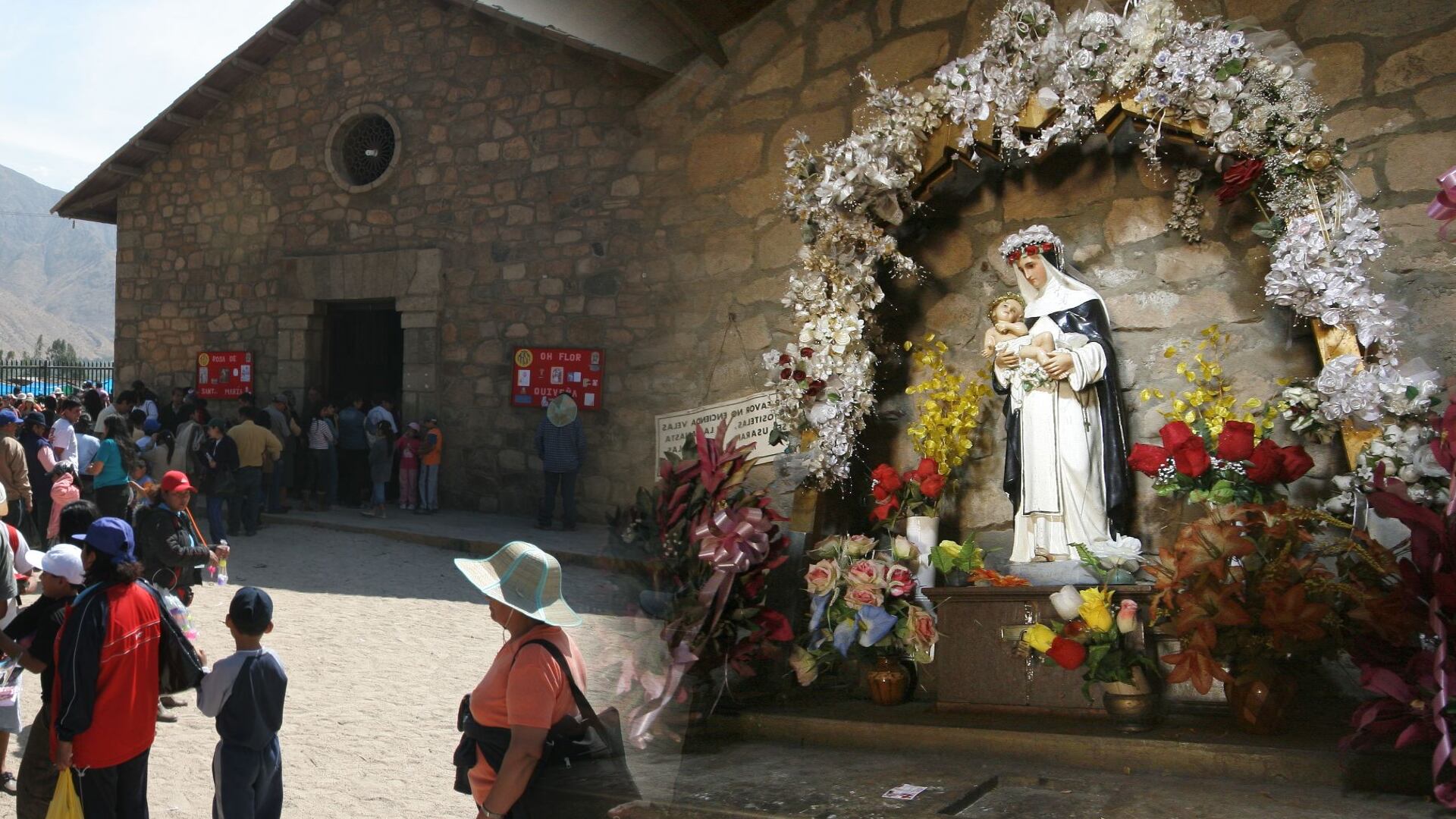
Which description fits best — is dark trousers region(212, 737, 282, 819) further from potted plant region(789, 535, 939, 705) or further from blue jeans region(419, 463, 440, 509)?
blue jeans region(419, 463, 440, 509)

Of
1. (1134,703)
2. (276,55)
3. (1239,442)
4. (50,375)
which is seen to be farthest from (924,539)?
(50,375)

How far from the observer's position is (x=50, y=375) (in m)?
13.9

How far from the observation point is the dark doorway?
9422 millimetres

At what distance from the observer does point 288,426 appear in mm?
9109

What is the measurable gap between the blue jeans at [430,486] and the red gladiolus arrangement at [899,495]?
461cm

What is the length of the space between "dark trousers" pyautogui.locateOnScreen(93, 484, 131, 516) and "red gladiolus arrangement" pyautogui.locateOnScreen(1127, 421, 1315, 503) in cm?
561

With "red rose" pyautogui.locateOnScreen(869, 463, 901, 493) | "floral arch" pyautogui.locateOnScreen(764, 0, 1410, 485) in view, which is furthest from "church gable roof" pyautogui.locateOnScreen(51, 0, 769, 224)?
"red rose" pyautogui.locateOnScreen(869, 463, 901, 493)

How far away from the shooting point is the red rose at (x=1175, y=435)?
123 inches

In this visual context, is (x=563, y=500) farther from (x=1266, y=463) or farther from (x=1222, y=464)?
(x=1266, y=463)

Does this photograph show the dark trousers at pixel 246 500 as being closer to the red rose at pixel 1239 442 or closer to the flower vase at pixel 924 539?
the flower vase at pixel 924 539

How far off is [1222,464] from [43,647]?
3.17 m

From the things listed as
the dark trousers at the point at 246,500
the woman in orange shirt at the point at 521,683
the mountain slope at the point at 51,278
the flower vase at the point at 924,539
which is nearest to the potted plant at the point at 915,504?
the flower vase at the point at 924,539

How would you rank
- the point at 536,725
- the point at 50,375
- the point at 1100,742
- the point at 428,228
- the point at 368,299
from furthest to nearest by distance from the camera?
the point at 50,375
the point at 368,299
the point at 428,228
the point at 1100,742
the point at 536,725

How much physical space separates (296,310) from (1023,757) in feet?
29.3
